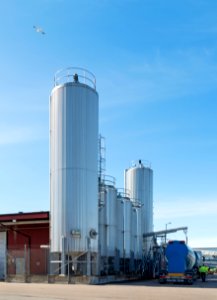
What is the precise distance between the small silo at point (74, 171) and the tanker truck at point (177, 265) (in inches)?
203

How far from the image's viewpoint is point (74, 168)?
30531 mm

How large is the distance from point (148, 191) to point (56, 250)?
70.2ft

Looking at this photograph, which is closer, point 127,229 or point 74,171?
point 74,171

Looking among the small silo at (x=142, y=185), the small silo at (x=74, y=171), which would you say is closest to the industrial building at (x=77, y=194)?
the small silo at (x=74, y=171)

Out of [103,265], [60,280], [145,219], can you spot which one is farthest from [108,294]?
[145,219]

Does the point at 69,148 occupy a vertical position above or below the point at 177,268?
above

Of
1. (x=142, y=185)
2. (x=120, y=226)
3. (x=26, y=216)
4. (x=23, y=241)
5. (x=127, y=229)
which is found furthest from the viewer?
(x=142, y=185)

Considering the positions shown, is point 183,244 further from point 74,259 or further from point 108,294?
point 108,294

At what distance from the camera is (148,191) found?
5003 centimetres

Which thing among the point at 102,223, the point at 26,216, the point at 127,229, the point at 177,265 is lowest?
the point at 177,265

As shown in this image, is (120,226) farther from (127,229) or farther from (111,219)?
(111,219)

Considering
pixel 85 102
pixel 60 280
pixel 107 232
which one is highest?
pixel 85 102

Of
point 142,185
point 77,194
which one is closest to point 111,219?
point 77,194

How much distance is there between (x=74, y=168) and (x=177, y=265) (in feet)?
31.1
